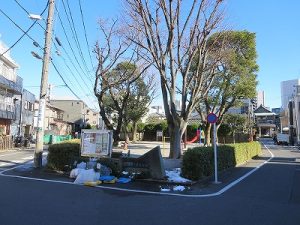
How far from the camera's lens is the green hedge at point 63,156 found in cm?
1488

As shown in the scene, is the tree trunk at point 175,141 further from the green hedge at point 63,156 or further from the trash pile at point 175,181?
the green hedge at point 63,156

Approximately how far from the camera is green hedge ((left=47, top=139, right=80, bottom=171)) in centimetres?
1488

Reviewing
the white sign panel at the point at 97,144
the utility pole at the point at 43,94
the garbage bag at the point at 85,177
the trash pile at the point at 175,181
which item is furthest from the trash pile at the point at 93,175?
the utility pole at the point at 43,94

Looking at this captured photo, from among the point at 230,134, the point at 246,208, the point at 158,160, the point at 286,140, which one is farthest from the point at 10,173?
the point at 286,140

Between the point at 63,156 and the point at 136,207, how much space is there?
7.29 meters

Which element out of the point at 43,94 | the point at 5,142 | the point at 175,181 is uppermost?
the point at 43,94

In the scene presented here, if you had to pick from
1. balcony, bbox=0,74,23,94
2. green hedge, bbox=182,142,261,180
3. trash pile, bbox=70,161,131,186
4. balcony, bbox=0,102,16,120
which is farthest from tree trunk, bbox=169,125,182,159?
balcony, bbox=0,102,16,120

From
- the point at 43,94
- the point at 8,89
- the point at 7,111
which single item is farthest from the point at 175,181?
the point at 8,89

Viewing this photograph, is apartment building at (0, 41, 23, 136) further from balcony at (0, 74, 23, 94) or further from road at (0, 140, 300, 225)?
road at (0, 140, 300, 225)

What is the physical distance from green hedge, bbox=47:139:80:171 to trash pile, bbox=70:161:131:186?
45.6 inches

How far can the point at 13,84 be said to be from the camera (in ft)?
129

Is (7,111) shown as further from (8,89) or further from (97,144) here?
(97,144)

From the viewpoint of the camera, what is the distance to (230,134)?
186ft

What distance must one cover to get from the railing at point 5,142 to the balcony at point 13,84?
617cm
